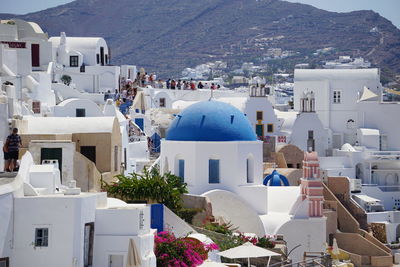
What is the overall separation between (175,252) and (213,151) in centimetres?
1168

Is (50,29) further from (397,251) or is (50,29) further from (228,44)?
(397,251)

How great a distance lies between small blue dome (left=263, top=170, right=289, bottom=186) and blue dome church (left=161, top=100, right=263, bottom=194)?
475cm

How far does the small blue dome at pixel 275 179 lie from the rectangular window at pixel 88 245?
20193mm

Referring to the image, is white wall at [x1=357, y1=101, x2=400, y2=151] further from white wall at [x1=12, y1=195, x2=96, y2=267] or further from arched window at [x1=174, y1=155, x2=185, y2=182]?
white wall at [x1=12, y1=195, x2=96, y2=267]

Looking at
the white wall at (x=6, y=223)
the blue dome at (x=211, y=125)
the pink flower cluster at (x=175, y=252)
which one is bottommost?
the pink flower cluster at (x=175, y=252)

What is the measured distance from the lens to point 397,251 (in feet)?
166

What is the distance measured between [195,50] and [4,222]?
560 feet

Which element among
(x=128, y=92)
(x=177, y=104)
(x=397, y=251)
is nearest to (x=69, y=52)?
(x=128, y=92)

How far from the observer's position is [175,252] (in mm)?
27203

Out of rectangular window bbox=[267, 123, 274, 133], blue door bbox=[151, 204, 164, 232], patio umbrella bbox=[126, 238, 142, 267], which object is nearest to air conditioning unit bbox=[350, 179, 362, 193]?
rectangular window bbox=[267, 123, 274, 133]

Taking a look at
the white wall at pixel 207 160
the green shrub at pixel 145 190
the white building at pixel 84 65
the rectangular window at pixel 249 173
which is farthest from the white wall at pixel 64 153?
the white building at pixel 84 65

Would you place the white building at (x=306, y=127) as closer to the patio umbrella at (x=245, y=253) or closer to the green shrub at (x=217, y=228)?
the green shrub at (x=217, y=228)

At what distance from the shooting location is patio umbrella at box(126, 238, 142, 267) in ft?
81.0

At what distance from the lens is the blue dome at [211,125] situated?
1523 inches
